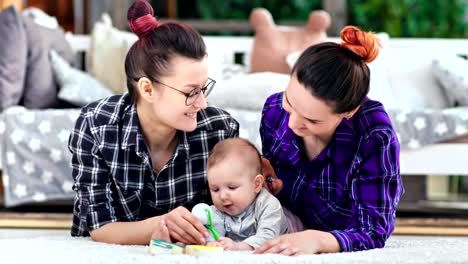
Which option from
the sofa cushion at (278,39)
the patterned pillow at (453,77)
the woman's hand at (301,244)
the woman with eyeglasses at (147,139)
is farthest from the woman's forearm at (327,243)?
the sofa cushion at (278,39)

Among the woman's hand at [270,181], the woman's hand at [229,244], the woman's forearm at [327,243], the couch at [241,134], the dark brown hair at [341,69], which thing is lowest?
the couch at [241,134]

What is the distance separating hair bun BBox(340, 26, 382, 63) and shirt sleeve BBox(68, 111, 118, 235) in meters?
0.66

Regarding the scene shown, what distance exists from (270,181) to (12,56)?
186cm

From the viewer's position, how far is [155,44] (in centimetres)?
197

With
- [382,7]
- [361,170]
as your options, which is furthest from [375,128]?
[382,7]

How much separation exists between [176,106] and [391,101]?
188 centimetres

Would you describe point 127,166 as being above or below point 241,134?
above

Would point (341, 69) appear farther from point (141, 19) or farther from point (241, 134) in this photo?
point (241, 134)

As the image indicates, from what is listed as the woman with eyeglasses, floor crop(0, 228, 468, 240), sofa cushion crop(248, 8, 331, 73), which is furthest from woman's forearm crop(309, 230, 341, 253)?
sofa cushion crop(248, 8, 331, 73)

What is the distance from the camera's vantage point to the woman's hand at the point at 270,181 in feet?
6.59

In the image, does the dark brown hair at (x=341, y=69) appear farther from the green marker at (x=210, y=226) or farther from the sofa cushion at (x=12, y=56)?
the sofa cushion at (x=12, y=56)

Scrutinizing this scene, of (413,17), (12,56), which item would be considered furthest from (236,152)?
(413,17)

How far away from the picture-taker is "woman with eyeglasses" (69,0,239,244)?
195 cm

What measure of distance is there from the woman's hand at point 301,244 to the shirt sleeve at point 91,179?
0.46 m
